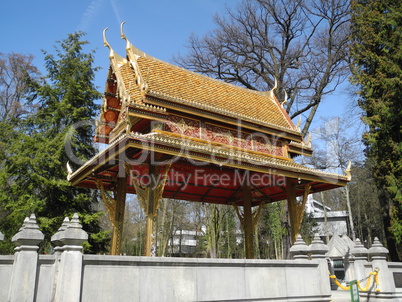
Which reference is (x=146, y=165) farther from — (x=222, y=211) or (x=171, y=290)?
(x=222, y=211)

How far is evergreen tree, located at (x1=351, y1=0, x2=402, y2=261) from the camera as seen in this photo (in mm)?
14898

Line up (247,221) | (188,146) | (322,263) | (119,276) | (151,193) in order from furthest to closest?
(247,221)
(188,146)
(151,193)
(322,263)
(119,276)

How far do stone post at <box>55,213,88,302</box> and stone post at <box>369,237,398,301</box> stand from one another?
335 inches

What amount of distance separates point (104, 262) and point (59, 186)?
13.5m

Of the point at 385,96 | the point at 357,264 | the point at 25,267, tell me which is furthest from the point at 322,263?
the point at 385,96

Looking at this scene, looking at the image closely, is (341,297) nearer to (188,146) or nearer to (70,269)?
(188,146)

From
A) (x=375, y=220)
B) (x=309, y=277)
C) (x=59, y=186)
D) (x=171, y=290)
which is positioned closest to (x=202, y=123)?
(x=309, y=277)

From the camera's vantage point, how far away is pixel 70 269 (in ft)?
16.7

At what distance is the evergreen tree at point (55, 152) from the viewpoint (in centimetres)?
1734

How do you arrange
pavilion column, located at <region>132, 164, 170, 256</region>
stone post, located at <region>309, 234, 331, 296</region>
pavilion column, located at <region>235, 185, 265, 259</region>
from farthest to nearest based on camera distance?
pavilion column, located at <region>235, 185, 265, 259</region>, pavilion column, located at <region>132, 164, 170, 256</region>, stone post, located at <region>309, 234, 331, 296</region>

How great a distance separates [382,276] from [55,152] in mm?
16019

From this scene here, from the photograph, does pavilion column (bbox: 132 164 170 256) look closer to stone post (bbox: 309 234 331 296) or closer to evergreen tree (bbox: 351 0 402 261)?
stone post (bbox: 309 234 331 296)

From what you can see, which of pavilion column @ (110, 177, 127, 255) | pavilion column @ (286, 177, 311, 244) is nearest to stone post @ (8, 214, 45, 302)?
pavilion column @ (110, 177, 127, 255)

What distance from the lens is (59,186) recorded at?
17.6 meters
